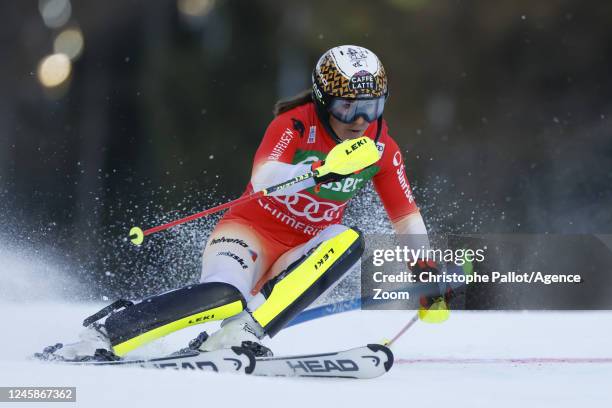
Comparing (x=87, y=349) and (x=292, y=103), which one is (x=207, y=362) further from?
(x=292, y=103)

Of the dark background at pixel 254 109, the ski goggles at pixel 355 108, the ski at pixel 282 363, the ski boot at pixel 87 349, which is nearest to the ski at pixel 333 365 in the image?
the ski at pixel 282 363

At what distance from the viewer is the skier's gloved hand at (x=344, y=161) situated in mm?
3363

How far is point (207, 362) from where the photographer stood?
3.13 m

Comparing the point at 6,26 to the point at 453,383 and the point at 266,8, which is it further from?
the point at 453,383

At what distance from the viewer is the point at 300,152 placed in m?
3.84

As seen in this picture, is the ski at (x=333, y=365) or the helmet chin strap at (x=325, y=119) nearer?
the ski at (x=333, y=365)

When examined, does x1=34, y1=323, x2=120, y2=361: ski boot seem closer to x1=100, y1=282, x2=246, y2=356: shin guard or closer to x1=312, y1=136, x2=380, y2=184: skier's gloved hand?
x1=100, y1=282, x2=246, y2=356: shin guard

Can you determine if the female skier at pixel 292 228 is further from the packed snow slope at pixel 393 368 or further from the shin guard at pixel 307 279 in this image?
the packed snow slope at pixel 393 368

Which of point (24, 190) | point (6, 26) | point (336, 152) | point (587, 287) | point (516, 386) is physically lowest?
point (516, 386)

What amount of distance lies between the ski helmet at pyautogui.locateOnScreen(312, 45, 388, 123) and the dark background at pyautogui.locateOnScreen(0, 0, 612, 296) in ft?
9.67

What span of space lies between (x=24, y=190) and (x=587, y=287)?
425cm

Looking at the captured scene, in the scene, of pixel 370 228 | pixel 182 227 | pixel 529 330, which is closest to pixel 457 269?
pixel 529 330

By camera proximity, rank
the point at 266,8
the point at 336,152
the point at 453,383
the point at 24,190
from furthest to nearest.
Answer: the point at 266,8
the point at 24,190
the point at 336,152
the point at 453,383

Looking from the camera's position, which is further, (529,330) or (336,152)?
(529,330)
